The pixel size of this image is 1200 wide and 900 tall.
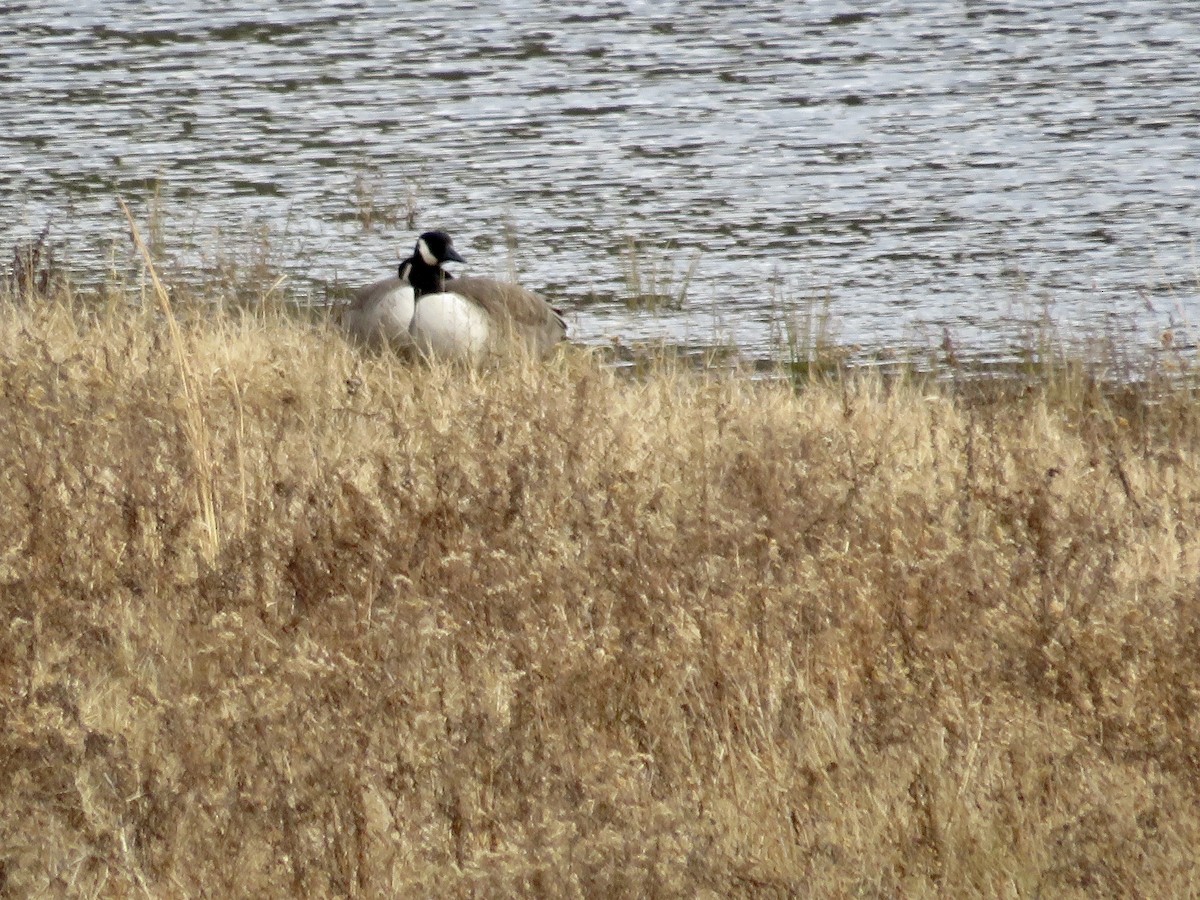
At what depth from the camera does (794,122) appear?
1537 cm

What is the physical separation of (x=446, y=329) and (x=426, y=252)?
40cm

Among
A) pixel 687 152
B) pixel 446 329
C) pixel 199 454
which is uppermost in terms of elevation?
pixel 199 454

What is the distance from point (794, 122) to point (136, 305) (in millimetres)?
7952

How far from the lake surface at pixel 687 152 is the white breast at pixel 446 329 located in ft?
5.67

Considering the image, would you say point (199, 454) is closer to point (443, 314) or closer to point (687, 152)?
point (443, 314)

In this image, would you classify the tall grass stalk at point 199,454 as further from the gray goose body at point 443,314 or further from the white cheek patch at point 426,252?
the white cheek patch at point 426,252

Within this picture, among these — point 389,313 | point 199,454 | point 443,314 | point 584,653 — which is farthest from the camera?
point 389,313

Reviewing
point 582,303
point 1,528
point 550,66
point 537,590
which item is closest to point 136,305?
point 582,303

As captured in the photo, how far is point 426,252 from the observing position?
745 centimetres

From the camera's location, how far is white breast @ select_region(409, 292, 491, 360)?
7219 millimetres

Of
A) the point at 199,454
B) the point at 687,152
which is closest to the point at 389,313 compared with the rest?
the point at 199,454

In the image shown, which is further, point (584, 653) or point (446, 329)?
point (446, 329)

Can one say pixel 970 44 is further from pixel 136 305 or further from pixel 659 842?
pixel 659 842

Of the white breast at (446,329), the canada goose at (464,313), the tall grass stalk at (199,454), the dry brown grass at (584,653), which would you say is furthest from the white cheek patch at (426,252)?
the tall grass stalk at (199,454)
